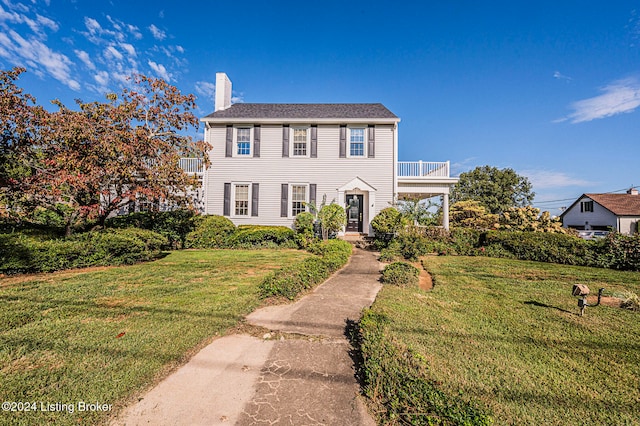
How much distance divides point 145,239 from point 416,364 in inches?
325

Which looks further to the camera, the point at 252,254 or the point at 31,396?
the point at 252,254

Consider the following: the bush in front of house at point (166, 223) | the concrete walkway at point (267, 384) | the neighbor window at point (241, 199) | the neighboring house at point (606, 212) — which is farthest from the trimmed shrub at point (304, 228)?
the neighboring house at point (606, 212)

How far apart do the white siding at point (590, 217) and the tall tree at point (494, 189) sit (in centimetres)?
418

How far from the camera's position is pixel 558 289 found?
5.85 metres

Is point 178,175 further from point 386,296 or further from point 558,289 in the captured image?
point 558,289

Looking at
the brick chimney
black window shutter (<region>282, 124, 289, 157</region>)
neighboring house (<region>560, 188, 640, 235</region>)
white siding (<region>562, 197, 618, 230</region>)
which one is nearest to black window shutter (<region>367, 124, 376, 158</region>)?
black window shutter (<region>282, 124, 289, 157</region>)

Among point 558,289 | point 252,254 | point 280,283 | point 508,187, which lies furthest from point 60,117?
point 508,187

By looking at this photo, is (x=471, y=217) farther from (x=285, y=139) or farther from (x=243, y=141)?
(x=243, y=141)

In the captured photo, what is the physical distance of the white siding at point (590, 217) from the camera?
23.9 meters

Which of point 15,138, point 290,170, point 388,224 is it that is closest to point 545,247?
point 388,224

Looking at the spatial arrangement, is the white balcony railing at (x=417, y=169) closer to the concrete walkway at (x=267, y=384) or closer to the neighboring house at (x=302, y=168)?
the neighboring house at (x=302, y=168)

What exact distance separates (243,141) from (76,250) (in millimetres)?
8930

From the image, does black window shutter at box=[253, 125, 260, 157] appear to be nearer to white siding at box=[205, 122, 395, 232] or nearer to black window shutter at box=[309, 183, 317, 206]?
white siding at box=[205, 122, 395, 232]

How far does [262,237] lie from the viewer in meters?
11.7
